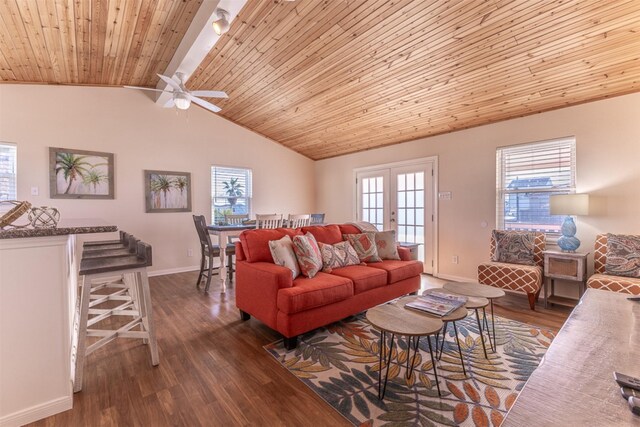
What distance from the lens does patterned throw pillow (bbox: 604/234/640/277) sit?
9.78 ft

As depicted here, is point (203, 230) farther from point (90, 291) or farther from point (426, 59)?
point (426, 59)

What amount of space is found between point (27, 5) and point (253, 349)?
3.76 metres

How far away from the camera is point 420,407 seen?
68.7 inches

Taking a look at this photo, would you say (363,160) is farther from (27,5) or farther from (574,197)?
(27,5)

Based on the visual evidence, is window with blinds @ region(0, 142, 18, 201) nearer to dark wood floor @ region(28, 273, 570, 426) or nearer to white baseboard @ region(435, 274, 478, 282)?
dark wood floor @ region(28, 273, 570, 426)

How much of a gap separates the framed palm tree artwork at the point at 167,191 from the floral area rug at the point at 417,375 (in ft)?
12.1

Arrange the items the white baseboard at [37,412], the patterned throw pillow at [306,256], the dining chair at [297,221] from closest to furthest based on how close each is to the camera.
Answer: the white baseboard at [37,412], the patterned throw pillow at [306,256], the dining chair at [297,221]

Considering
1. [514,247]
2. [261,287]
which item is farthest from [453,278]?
[261,287]

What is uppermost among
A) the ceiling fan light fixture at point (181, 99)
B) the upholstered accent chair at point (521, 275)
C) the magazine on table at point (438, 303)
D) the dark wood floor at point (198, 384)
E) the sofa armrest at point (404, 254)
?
the ceiling fan light fixture at point (181, 99)

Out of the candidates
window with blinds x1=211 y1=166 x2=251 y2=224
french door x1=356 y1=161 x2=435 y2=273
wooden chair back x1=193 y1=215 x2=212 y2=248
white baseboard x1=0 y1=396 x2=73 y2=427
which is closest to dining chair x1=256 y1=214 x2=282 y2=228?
wooden chair back x1=193 y1=215 x2=212 y2=248

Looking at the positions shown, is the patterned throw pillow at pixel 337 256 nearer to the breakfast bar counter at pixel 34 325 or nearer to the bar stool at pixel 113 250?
the bar stool at pixel 113 250

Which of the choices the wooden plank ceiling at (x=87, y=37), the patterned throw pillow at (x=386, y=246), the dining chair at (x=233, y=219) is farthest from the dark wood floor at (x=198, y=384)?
the wooden plank ceiling at (x=87, y=37)

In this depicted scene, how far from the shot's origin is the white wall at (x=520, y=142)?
3.21 meters

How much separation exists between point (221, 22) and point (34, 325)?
9.01 feet
